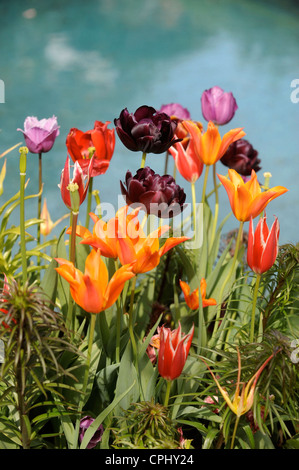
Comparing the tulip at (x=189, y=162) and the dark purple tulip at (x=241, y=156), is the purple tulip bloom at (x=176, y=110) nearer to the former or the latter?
the dark purple tulip at (x=241, y=156)

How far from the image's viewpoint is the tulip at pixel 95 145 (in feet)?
2.59

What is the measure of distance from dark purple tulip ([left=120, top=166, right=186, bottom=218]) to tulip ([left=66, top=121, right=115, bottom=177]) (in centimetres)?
Answer: 9

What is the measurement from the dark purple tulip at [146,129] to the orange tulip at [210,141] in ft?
0.19

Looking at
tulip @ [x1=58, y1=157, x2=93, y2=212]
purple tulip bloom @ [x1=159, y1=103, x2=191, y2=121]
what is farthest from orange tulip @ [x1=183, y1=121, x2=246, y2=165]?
purple tulip bloom @ [x1=159, y1=103, x2=191, y2=121]

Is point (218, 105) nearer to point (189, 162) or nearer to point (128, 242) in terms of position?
point (189, 162)

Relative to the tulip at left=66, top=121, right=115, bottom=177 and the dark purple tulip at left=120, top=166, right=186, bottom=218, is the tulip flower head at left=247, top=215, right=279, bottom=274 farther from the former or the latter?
the tulip at left=66, top=121, right=115, bottom=177

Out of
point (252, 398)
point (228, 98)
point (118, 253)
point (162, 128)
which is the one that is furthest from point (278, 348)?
point (228, 98)

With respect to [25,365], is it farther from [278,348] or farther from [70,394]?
[278,348]

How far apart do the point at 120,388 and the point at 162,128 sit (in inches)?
13.1

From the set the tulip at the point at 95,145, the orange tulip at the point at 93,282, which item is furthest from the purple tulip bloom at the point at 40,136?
the orange tulip at the point at 93,282

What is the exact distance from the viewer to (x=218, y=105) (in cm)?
102

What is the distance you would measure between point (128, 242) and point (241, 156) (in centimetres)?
48

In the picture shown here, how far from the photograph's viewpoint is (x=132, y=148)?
2.49ft

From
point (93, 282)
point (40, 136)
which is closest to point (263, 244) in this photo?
point (93, 282)
